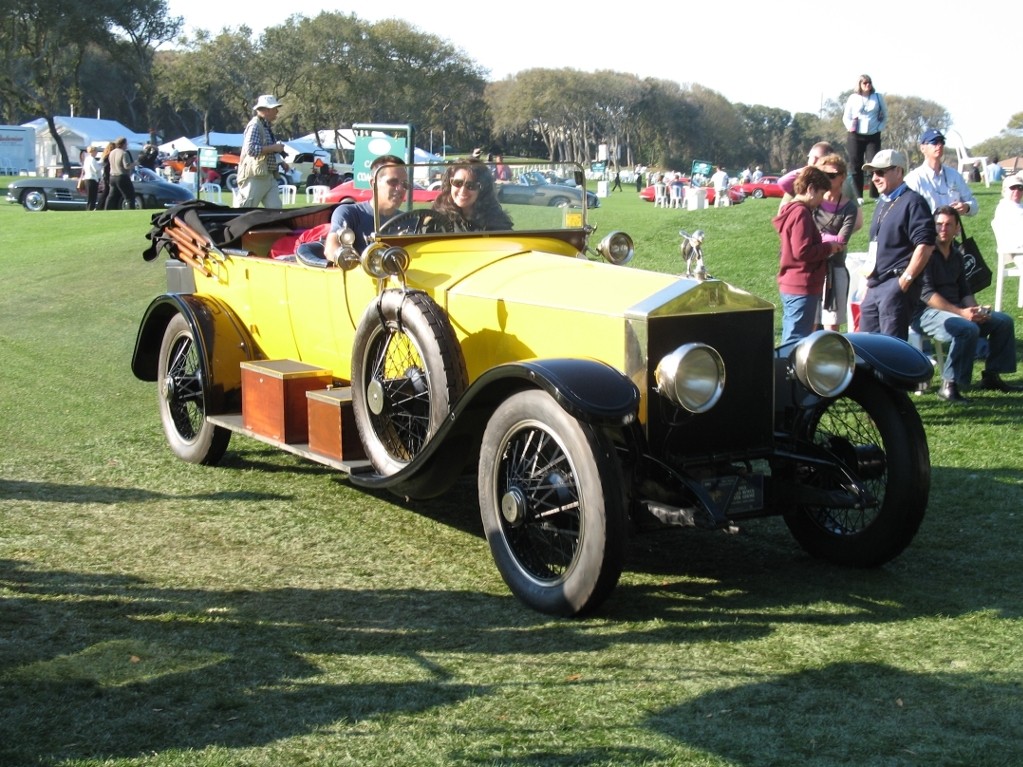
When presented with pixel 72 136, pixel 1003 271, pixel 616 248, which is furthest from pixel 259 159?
pixel 72 136

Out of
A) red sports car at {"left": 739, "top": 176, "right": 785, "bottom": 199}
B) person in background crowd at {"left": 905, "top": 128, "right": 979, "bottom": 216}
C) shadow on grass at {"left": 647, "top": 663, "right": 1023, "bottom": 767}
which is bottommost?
shadow on grass at {"left": 647, "top": 663, "right": 1023, "bottom": 767}

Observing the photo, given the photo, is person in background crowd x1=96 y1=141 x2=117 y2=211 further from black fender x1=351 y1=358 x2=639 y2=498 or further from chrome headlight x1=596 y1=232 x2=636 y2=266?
black fender x1=351 y1=358 x2=639 y2=498

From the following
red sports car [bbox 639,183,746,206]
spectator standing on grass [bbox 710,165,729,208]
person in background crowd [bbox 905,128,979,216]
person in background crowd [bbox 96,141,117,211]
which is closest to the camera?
person in background crowd [bbox 905,128,979,216]

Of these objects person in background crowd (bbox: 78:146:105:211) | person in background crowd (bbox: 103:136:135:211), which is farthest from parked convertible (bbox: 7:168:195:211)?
person in background crowd (bbox: 103:136:135:211)

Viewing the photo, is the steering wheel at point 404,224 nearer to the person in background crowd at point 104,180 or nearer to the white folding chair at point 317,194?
the person in background crowd at point 104,180

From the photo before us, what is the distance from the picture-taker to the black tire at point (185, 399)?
701 cm

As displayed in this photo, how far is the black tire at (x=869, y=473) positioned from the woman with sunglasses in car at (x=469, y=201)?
78.3 inches

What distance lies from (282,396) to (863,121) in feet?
34.7

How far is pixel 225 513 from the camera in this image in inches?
239

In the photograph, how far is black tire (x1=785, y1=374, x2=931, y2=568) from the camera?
15.9ft

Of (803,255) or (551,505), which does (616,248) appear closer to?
(803,255)

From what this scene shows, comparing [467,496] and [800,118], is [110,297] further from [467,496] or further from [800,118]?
[800,118]

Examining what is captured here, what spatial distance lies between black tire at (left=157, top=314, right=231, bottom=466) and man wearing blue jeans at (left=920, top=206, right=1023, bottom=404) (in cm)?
511

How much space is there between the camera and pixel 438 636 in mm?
4305
